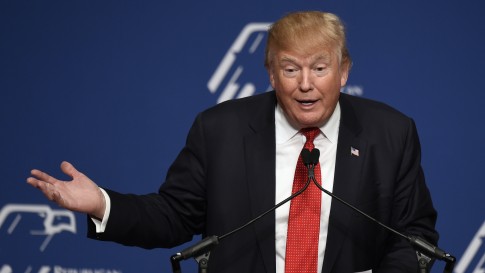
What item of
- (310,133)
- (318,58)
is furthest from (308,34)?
(310,133)

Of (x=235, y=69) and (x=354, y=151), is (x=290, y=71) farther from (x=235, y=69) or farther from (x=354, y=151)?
(x=235, y=69)

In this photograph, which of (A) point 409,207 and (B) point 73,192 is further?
(A) point 409,207

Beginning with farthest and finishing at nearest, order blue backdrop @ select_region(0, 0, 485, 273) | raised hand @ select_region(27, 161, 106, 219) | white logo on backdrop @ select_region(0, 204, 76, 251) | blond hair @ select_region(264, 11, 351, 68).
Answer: white logo on backdrop @ select_region(0, 204, 76, 251)
blue backdrop @ select_region(0, 0, 485, 273)
blond hair @ select_region(264, 11, 351, 68)
raised hand @ select_region(27, 161, 106, 219)

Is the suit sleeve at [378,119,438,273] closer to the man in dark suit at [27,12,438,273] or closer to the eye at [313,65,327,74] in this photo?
the man in dark suit at [27,12,438,273]

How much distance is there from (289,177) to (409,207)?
33cm

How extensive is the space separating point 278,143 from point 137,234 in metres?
0.45

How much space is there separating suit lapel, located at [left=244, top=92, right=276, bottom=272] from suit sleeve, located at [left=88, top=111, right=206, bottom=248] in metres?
0.14

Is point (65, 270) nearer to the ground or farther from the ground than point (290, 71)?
nearer to the ground

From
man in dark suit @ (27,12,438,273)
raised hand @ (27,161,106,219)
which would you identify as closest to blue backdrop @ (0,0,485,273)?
man in dark suit @ (27,12,438,273)

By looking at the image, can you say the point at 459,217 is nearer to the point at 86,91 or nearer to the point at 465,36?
the point at 465,36

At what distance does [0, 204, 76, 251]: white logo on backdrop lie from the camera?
2.93 m

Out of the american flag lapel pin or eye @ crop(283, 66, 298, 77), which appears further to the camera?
the american flag lapel pin

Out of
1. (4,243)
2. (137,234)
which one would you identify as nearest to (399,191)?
(137,234)

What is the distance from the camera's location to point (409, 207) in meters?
2.02
